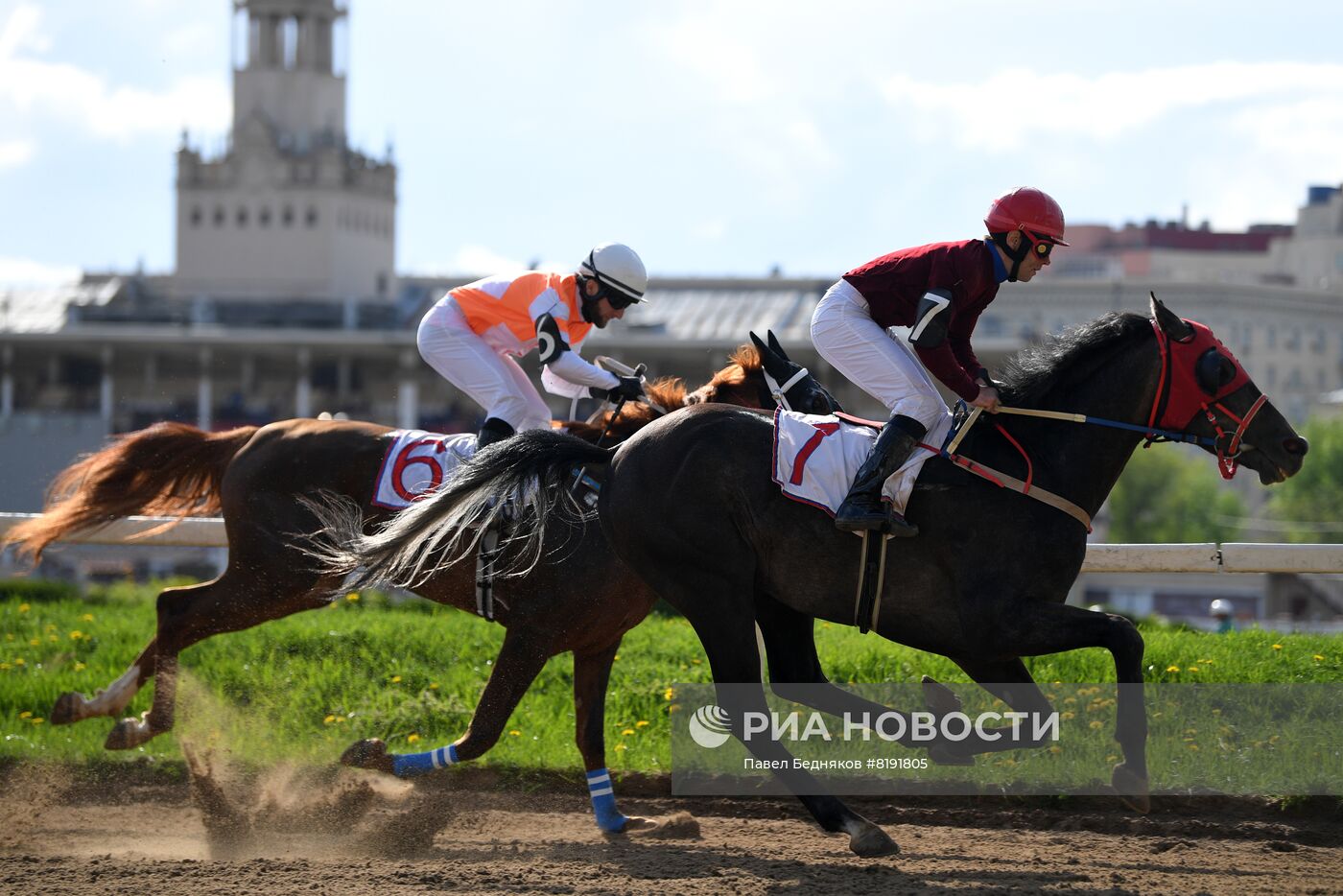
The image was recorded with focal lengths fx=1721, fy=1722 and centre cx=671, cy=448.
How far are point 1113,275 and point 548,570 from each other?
280ft

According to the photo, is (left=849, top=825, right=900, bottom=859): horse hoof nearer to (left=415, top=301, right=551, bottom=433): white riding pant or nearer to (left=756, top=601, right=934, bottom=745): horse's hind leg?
(left=756, top=601, right=934, bottom=745): horse's hind leg

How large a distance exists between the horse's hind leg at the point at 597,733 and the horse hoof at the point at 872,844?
104cm

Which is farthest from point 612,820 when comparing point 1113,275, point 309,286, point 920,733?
point 1113,275

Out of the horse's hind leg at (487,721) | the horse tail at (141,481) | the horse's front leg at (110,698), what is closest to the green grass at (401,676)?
the horse's front leg at (110,698)

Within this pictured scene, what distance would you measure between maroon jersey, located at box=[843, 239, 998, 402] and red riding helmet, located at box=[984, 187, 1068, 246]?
102 millimetres

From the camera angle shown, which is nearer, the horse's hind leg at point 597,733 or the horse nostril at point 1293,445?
the horse nostril at point 1293,445

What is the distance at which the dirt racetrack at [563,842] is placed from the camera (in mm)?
5703

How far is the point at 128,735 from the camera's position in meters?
7.38

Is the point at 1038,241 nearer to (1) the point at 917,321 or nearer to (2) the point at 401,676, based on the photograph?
(1) the point at 917,321

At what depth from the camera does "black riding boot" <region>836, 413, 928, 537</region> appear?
588cm

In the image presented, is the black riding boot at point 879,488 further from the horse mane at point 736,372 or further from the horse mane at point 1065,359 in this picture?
the horse mane at point 736,372

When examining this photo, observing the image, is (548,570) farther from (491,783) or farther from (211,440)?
(211,440)

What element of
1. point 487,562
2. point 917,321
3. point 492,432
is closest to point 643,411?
point 492,432

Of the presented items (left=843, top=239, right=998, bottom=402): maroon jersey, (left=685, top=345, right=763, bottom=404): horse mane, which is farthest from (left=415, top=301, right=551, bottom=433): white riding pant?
(left=843, top=239, right=998, bottom=402): maroon jersey
